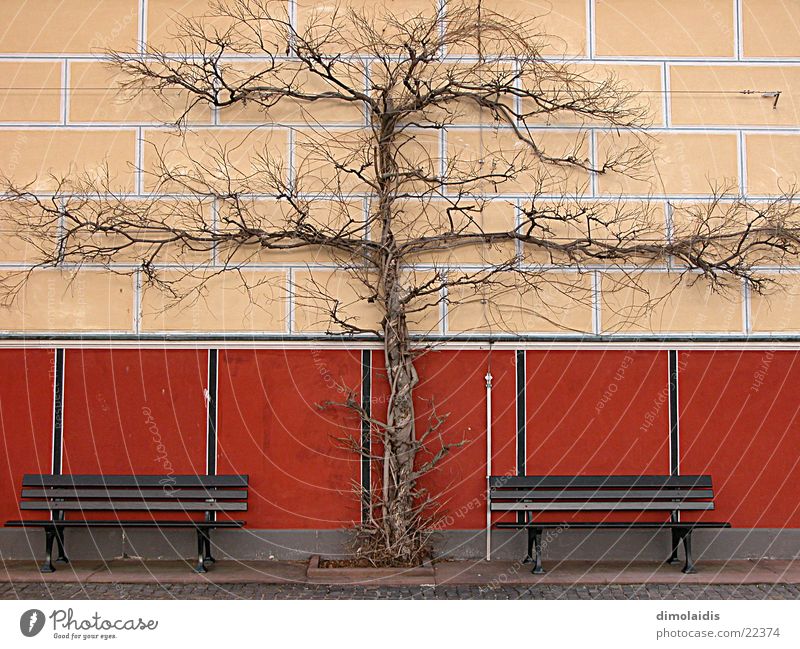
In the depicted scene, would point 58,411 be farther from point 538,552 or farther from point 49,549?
point 538,552

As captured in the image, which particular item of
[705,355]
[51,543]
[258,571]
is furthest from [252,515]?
[705,355]

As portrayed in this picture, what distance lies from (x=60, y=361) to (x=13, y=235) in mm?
1219

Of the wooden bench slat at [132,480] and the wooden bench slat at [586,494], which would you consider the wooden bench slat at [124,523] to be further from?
the wooden bench slat at [586,494]

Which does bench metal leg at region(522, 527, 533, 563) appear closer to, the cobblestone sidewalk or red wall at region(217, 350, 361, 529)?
the cobblestone sidewalk

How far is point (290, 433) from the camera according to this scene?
8.95 metres

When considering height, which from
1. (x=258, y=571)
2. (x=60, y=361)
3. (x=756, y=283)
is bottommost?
(x=258, y=571)

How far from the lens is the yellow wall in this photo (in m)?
9.01

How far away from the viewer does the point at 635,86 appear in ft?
30.3

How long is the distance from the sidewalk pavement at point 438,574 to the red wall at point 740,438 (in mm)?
521

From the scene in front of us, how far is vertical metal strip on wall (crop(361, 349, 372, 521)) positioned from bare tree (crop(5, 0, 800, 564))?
12 cm

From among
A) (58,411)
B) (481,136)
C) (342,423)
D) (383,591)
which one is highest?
(481,136)

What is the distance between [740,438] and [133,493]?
5.42 m

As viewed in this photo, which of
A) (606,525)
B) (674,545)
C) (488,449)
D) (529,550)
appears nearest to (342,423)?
(488,449)
